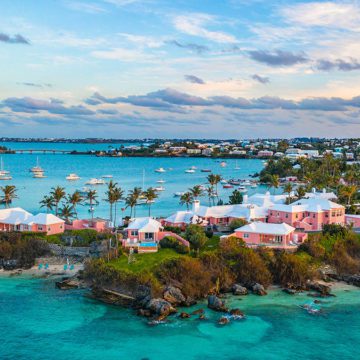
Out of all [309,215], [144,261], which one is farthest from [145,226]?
[309,215]

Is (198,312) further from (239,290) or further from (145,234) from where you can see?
(145,234)

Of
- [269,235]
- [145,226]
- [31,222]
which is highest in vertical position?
[145,226]

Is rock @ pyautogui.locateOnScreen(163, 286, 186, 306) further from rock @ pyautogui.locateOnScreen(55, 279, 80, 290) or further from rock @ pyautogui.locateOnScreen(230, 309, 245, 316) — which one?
rock @ pyautogui.locateOnScreen(55, 279, 80, 290)

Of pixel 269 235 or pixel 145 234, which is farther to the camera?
pixel 145 234

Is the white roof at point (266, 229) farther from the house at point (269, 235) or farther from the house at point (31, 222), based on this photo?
the house at point (31, 222)

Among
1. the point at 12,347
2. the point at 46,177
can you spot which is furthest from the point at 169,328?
the point at 46,177

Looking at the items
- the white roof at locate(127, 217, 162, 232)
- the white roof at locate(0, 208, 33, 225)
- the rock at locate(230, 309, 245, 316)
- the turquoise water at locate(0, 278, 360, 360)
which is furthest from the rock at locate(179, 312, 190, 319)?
the white roof at locate(0, 208, 33, 225)

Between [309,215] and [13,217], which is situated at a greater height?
[309,215]
